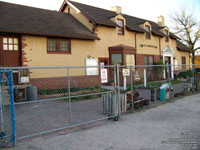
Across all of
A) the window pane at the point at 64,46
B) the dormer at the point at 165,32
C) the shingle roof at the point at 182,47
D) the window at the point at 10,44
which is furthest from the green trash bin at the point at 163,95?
the shingle roof at the point at 182,47

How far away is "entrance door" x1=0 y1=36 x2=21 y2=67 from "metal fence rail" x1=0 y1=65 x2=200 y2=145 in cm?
82

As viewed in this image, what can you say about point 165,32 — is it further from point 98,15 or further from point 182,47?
point 98,15

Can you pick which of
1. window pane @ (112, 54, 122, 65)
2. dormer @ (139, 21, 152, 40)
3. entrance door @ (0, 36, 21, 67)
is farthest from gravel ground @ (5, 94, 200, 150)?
dormer @ (139, 21, 152, 40)

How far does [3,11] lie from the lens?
14.8 metres

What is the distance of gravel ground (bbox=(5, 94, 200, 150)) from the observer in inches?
206

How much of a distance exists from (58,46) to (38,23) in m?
2.24

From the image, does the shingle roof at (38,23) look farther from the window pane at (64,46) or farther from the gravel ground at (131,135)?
the gravel ground at (131,135)

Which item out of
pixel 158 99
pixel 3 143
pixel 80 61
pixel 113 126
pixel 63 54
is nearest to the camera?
pixel 3 143

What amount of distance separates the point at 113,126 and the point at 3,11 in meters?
12.4

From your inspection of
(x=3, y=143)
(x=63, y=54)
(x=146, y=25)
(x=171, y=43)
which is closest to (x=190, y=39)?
(x=171, y=43)

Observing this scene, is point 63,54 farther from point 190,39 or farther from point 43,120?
point 190,39

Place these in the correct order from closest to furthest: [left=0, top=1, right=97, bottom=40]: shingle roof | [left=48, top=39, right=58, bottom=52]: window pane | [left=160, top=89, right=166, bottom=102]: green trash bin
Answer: [left=160, top=89, right=166, bottom=102]: green trash bin → [left=0, top=1, right=97, bottom=40]: shingle roof → [left=48, top=39, right=58, bottom=52]: window pane

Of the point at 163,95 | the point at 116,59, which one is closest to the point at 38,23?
the point at 116,59

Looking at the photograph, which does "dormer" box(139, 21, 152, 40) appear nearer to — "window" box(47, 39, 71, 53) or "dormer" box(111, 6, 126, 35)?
"dormer" box(111, 6, 126, 35)
